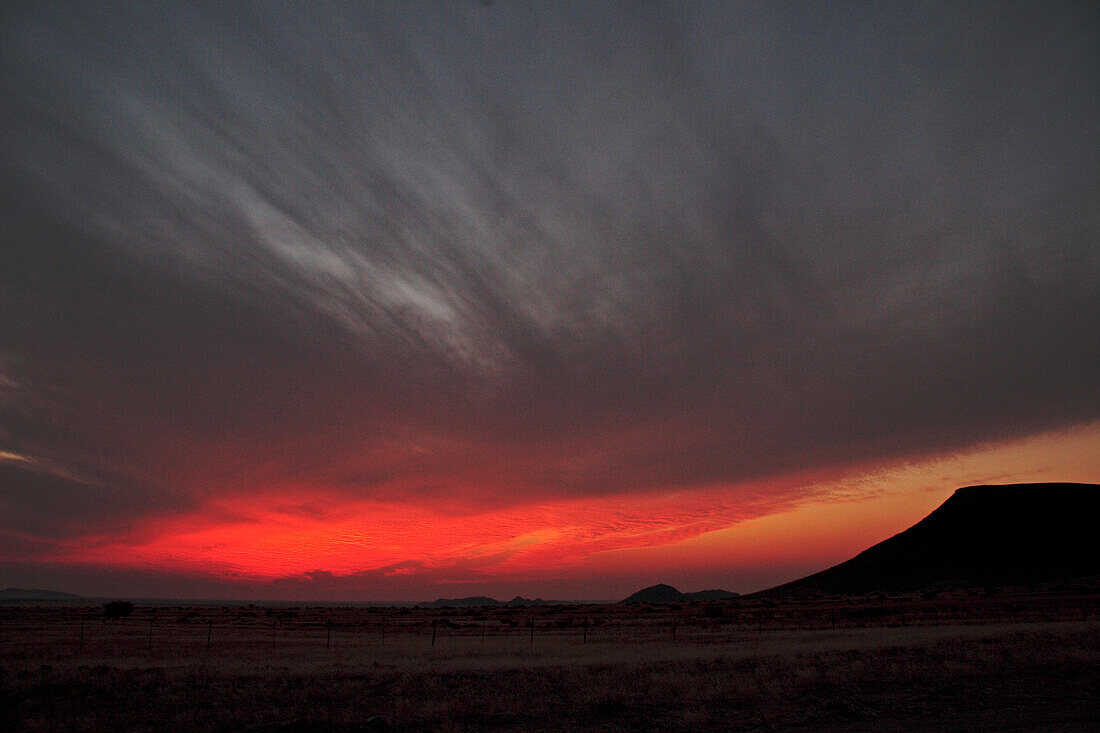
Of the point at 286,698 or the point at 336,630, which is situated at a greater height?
the point at 286,698

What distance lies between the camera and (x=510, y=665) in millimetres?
27031

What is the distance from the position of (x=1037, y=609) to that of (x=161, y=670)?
70679 mm

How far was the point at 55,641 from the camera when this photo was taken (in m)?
43.4

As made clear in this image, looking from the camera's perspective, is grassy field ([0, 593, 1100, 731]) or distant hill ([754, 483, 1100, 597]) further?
distant hill ([754, 483, 1100, 597])

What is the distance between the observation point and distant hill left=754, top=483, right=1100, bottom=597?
12038 centimetres

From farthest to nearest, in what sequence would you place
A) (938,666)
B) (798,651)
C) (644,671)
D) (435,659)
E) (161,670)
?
1. (435,659)
2. (798,651)
3. (161,670)
4. (644,671)
5. (938,666)

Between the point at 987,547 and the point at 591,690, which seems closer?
the point at 591,690

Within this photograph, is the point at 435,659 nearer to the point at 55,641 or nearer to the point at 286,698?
the point at 286,698

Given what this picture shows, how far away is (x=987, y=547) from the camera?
13688 centimetres

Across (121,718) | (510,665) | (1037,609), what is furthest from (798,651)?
(1037,609)

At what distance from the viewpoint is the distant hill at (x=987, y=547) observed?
4739 inches

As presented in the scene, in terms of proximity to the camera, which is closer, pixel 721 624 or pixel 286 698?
pixel 286 698

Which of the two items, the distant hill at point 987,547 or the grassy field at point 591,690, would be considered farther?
the distant hill at point 987,547

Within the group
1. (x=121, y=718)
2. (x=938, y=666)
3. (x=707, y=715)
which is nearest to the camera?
(x=707, y=715)
